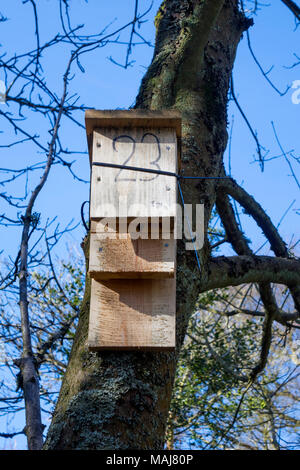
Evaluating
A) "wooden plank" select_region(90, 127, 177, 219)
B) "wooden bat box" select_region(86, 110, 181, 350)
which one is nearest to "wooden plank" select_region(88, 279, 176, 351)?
"wooden bat box" select_region(86, 110, 181, 350)

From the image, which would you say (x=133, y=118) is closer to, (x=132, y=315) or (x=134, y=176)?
(x=134, y=176)

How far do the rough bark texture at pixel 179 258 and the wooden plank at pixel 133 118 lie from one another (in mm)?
330

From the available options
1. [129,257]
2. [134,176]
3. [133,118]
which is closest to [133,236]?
[129,257]

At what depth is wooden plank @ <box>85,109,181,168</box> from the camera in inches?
73.5

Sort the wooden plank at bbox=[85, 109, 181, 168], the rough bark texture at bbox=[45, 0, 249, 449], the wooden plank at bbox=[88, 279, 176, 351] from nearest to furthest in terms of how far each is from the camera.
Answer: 1. the rough bark texture at bbox=[45, 0, 249, 449]
2. the wooden plank at bbox=[88, 279, 176, 351]
3. the wooden plank at bbox=[85, 109, 181, 168]

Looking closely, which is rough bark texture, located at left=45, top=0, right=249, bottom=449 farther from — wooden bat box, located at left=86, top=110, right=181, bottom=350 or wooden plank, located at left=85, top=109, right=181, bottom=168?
wooden plank, located at left=85, top=109, right=181, bottom=168

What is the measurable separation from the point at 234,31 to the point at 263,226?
99 cm

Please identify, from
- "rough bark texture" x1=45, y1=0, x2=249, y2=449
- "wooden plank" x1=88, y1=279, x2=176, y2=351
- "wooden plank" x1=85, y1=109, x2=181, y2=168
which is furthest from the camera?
"wooden plank" x1=85, y1=109, x2=181, y2=168

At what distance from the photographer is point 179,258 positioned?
2006mm

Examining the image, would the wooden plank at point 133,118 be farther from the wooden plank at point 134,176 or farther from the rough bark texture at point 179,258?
the rough bark texture at point 179,258

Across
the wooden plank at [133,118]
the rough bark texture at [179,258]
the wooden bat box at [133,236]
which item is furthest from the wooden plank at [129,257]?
the wooden plank at [133,118]

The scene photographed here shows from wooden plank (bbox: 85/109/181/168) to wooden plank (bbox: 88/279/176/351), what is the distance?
0.49m

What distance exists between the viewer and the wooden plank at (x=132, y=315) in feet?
5.65
